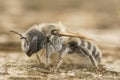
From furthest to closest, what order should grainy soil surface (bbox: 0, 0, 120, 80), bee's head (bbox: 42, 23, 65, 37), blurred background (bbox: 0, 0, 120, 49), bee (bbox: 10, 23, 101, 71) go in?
blurred background (bbox: 0, 0, 120, 49) < bee's head (bbox: 42, 23, 65, 37) < bee (bbox: 10, 23, 101, 71) < grainy soil surface (bbox: 0, 0, 120, 80)

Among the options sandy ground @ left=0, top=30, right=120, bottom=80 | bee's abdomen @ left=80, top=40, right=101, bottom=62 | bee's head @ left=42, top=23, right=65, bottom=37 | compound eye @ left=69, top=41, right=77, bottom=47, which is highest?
bee's head @ left=42, top=23, right=65, bottom=37

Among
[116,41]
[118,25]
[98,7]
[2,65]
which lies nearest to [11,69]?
[2,65]

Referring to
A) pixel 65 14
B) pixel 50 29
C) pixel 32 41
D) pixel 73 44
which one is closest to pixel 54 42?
pixel 50 29

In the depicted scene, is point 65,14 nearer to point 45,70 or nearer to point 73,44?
point 73,44

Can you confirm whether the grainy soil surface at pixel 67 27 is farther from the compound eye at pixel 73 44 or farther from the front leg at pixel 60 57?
the compound eye at pixel 73 44

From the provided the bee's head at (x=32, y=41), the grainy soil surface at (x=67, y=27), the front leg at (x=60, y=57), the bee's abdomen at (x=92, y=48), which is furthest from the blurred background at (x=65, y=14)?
the bee's head at (x=32, y=41)

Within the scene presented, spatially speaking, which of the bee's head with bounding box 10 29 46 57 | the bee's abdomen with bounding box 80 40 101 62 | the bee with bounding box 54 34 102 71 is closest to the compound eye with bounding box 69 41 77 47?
the bee with bounding box 54 34 102 71

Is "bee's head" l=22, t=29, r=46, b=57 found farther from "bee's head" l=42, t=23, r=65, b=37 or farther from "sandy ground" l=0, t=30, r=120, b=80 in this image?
"sandy ground" l=0, t=30, r=120, b=80
